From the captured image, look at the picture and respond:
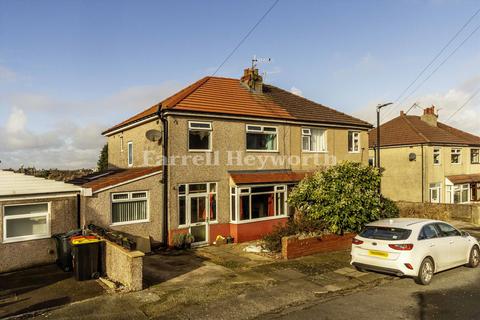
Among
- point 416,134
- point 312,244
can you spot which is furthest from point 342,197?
point 416,134

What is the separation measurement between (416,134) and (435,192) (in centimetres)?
424

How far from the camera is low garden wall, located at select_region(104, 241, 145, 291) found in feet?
27.1

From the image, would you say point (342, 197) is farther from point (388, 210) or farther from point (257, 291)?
point (257, 291)

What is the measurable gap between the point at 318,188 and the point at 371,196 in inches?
75.3

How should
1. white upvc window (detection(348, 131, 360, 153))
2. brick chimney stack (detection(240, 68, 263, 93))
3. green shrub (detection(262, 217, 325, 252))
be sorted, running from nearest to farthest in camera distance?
1. green shrub (detection(262, 217, 325, 252))
2. brick chimney stack (detection(240, 68, 263, 93))
3. white upvc window (detection(348, 131, 360, 153))

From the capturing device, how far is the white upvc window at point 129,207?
40.2 feet

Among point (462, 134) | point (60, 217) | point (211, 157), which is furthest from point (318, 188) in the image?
point (462, 134)

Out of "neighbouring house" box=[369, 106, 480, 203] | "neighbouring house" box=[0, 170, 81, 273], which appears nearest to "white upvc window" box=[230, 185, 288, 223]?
"neighbouring house" box=[0, 170, 81, 273]

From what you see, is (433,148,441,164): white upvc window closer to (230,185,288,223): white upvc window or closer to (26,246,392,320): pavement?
(230,185,288,223): white upvc window

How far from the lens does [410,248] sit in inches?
338

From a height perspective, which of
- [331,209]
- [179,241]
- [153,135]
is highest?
[153,135]

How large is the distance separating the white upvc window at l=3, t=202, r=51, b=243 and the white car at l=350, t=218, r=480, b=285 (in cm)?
890

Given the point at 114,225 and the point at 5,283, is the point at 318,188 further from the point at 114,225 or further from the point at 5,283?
the point at 5,283

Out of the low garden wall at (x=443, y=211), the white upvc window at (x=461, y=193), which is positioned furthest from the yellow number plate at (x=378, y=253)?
the white upvc window at (x=461, y=193)
